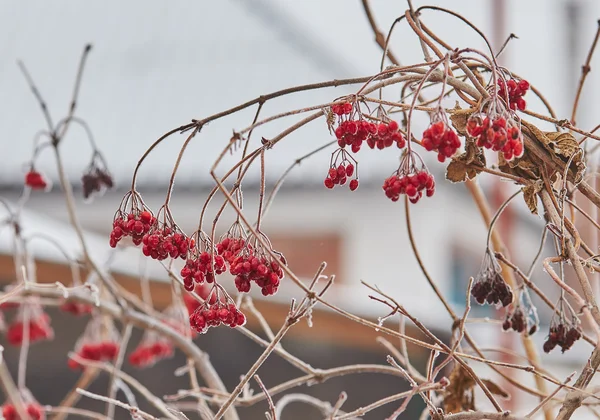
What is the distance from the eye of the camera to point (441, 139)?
619 mm

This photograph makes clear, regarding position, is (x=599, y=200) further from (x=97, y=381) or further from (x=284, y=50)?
(x=284, y=50)

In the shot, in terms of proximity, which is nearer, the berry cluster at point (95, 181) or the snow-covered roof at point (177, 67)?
the berry cluster at point (95, 181)

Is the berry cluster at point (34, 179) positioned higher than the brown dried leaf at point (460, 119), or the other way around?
the brown dried leaf at point (460, 119)

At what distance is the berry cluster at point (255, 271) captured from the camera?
27.7 inches

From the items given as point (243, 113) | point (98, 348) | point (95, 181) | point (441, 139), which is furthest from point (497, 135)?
point (243, 113)

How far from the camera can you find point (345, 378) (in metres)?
3.70

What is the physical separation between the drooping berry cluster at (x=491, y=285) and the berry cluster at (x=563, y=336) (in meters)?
0.06

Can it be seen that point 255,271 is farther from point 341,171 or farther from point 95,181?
point 95,181

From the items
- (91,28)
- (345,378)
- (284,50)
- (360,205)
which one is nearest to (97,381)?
(345,378)

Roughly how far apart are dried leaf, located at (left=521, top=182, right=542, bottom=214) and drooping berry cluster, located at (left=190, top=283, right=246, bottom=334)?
10.9 inches

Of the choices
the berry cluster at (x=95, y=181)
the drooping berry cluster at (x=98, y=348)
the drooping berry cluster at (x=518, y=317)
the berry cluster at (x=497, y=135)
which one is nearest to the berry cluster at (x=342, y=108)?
the berry cluster at (x=497, y=135)

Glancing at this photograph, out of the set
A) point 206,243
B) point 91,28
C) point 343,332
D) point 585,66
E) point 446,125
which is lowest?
point 343,332

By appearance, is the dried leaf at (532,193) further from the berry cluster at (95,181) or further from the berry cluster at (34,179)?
the berry cluster at (34,179)

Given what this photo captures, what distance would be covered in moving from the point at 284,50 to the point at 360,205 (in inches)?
122
